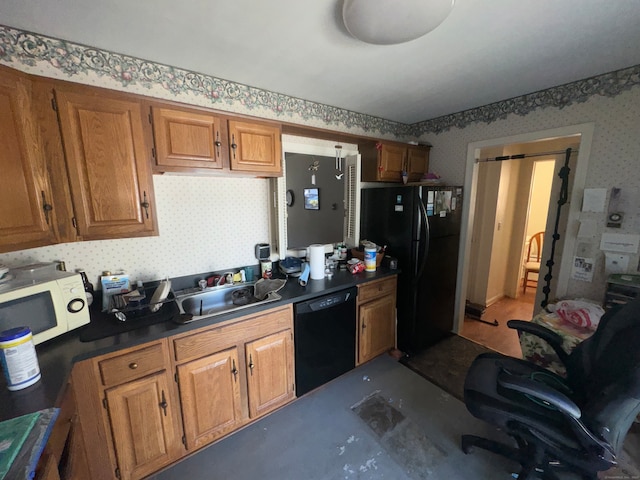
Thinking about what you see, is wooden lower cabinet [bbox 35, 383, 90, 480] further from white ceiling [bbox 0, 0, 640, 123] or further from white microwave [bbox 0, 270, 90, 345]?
white ceiling [bbox 0, 0, 640, 123]

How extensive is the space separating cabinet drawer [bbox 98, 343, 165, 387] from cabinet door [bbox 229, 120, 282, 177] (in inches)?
45.7

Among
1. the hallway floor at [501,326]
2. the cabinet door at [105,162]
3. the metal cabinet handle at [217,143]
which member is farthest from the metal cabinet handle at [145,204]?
the hallway floor at [501,326]

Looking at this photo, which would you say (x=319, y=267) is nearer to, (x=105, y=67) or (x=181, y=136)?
(x=181, y=136)

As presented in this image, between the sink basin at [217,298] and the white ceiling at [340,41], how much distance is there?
1475mm

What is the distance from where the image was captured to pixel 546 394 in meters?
1.04

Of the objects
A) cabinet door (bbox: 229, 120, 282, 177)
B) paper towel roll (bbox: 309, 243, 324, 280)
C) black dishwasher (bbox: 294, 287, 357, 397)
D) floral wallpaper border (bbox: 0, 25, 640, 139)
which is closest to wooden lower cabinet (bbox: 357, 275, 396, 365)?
black dishwasher (bbox: 294, 287, 357, 397)

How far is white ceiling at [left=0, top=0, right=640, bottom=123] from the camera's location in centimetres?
110

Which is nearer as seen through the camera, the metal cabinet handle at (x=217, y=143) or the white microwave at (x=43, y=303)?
the white microwave at (x=43, y=303)

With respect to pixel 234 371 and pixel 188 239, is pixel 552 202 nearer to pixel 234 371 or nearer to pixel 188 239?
pixel 234 371

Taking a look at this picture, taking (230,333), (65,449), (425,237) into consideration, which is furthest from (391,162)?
(65,449)

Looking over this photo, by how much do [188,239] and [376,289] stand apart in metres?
1.55

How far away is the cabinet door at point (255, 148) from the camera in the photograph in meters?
1.67

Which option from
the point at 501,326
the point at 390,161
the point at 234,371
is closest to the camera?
the point at 234,371

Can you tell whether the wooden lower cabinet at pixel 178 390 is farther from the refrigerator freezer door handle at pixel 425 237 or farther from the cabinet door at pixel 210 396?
the refrigerator freezer door handle at pixel 425 237
